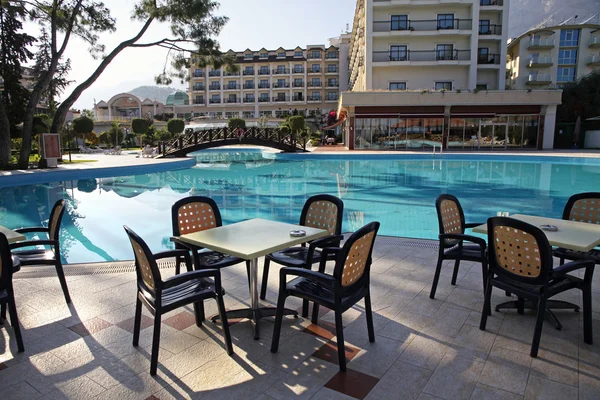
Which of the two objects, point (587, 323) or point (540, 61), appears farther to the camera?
point (540, 61)

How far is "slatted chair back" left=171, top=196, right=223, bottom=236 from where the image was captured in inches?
152

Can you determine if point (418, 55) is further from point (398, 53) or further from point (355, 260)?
point (355, 260)

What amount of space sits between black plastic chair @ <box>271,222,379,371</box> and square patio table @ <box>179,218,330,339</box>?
27cm

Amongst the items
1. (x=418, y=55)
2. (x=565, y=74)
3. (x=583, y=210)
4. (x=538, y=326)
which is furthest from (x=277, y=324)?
(x=565, y=74)

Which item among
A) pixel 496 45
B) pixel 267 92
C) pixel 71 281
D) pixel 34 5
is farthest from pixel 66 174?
pixel 267 92

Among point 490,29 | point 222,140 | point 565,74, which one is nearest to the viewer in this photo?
point 222,140

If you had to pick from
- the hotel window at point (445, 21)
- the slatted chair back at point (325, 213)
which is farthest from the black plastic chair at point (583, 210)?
the hotel window at point (445, 21)

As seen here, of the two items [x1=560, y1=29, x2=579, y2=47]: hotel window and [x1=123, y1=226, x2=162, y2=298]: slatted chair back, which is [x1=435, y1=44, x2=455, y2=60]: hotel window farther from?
[x1=123, y1=226, x2=162, y2=298]: slatted chair back

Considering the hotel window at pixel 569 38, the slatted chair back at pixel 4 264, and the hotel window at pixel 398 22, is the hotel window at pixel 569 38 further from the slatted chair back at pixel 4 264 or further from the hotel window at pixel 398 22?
the slatted chair back at pixel 4 264

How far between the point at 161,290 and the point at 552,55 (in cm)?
4638

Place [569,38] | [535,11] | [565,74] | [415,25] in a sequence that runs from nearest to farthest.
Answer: [415,25] < [569,38] < [565,74] < [535,11]

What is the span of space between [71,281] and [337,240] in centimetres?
281

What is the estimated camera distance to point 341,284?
2795mm

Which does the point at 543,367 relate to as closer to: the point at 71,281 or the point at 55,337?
the point at 55,337
